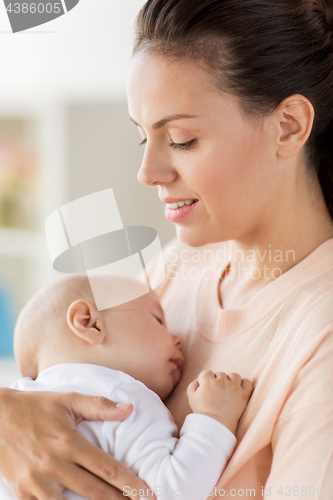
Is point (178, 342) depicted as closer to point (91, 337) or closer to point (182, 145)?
point (91, 337)

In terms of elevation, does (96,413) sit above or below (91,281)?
below

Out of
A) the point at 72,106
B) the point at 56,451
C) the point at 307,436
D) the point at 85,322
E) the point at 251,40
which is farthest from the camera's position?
the point at 72,106

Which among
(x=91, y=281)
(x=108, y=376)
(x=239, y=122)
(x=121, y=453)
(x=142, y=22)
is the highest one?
(x=142, y=22)

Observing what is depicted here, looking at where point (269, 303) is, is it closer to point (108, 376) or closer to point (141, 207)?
point (108, 376)

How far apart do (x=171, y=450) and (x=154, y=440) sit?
35 mm

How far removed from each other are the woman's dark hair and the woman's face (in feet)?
0.10

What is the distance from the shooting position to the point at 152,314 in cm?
118

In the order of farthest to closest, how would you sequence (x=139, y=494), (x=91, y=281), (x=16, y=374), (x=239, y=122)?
(x=16, y=374) → (x=91, y=281) → (x=239, y=122) → (x=139, y=494)

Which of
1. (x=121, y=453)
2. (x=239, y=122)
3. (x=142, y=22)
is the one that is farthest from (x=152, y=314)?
(x=142, y=22)

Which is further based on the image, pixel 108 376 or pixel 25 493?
pixel 108 376

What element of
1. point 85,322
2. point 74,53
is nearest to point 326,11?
point 85,322

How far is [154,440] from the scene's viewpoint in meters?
0.86

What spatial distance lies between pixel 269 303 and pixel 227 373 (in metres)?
0.17

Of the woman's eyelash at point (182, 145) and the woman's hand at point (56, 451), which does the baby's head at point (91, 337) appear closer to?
the woman's hand at point (56, 451)
